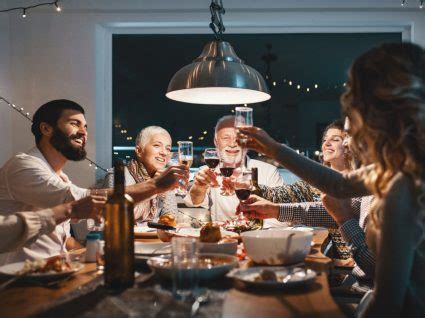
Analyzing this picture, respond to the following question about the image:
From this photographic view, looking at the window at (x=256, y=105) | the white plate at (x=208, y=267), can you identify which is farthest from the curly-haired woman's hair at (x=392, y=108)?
the window at (x=256, y=105)

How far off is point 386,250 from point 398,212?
10cm

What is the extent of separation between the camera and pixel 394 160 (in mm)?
1234

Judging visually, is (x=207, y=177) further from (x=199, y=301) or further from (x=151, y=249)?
(x=199, y=301)

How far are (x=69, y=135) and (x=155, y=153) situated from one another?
1.14 m

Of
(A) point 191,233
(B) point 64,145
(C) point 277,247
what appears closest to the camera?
(C) point 277,247

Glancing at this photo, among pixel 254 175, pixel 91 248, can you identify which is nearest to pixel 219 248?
pixel 91 248

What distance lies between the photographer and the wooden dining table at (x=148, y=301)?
1.12 meters

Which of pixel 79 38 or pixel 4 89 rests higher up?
pixel 79 38

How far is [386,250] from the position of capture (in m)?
1.17

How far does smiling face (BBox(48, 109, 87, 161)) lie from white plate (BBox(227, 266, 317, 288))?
1.45 metres

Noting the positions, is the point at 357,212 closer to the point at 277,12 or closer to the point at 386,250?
the point at 386,250

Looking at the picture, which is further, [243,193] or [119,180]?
[243,193]

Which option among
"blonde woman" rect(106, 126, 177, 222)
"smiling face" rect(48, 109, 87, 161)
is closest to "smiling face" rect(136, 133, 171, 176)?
"blonde woman" rect(106, 126, 177, 222)

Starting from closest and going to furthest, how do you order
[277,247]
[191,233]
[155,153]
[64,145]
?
[277,247] < [191,233] < [64,145] < [155,153]
